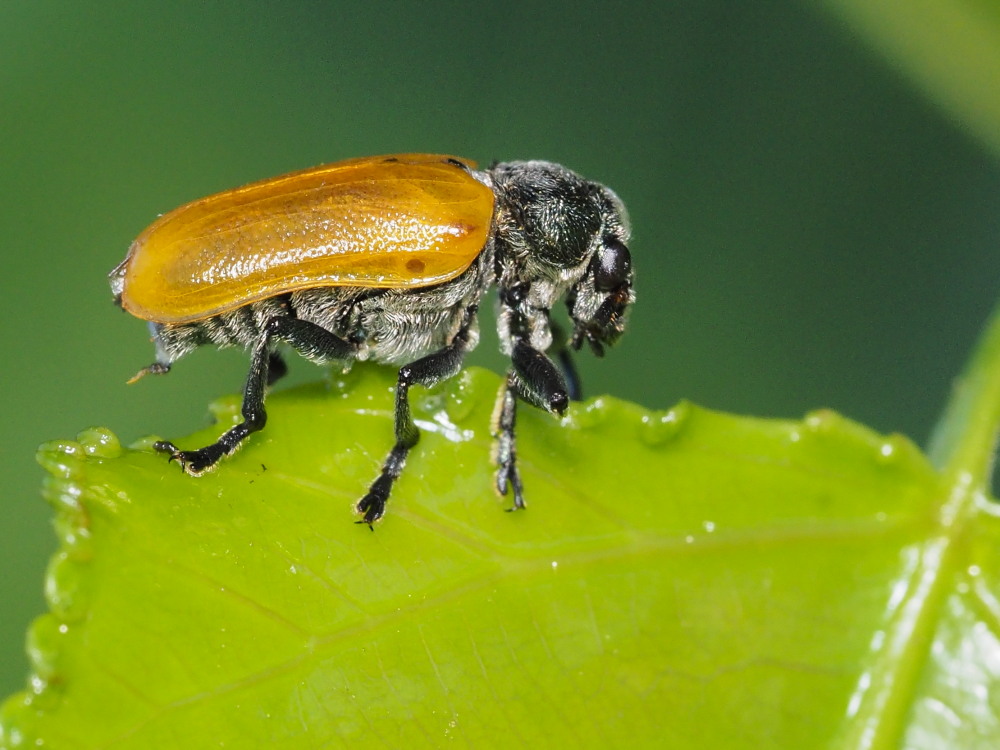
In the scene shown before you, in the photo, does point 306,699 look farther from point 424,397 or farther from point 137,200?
point 137,200

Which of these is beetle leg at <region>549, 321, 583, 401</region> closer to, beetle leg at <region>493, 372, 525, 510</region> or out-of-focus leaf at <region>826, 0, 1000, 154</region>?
beetle leg at <region>493, 372, 525, 510</region>

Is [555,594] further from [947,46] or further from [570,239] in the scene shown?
[947,46]

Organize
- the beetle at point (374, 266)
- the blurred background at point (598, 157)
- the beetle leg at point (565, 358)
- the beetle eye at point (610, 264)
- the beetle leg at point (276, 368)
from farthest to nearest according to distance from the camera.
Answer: the blurred background at point (598, 157), the beetle leg at point (565, 358), the beetle eye at point (610, 264), the beetle leg at point (276, 368), the beetle at point (374, 266)

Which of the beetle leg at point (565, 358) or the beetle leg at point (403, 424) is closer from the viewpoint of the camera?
the beetle leg at point (403, 424)

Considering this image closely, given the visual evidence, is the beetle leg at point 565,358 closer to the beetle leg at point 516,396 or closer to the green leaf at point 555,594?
the beetle leg at point 516,396

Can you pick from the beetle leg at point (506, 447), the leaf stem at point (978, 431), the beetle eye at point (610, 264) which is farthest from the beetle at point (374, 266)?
the leaf stem at point (978, 431)

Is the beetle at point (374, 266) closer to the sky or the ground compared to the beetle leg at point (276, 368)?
closer to the sky

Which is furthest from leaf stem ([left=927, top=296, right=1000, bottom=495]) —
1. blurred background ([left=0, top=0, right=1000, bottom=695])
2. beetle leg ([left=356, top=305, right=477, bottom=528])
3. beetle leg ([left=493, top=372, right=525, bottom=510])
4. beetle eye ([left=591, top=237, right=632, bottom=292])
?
blurred background ([left=0, top=0, right=1000, bottom=695])

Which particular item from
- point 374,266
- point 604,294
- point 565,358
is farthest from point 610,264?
point 374,266

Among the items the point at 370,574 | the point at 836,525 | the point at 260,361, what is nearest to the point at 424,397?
the point at 370,574
